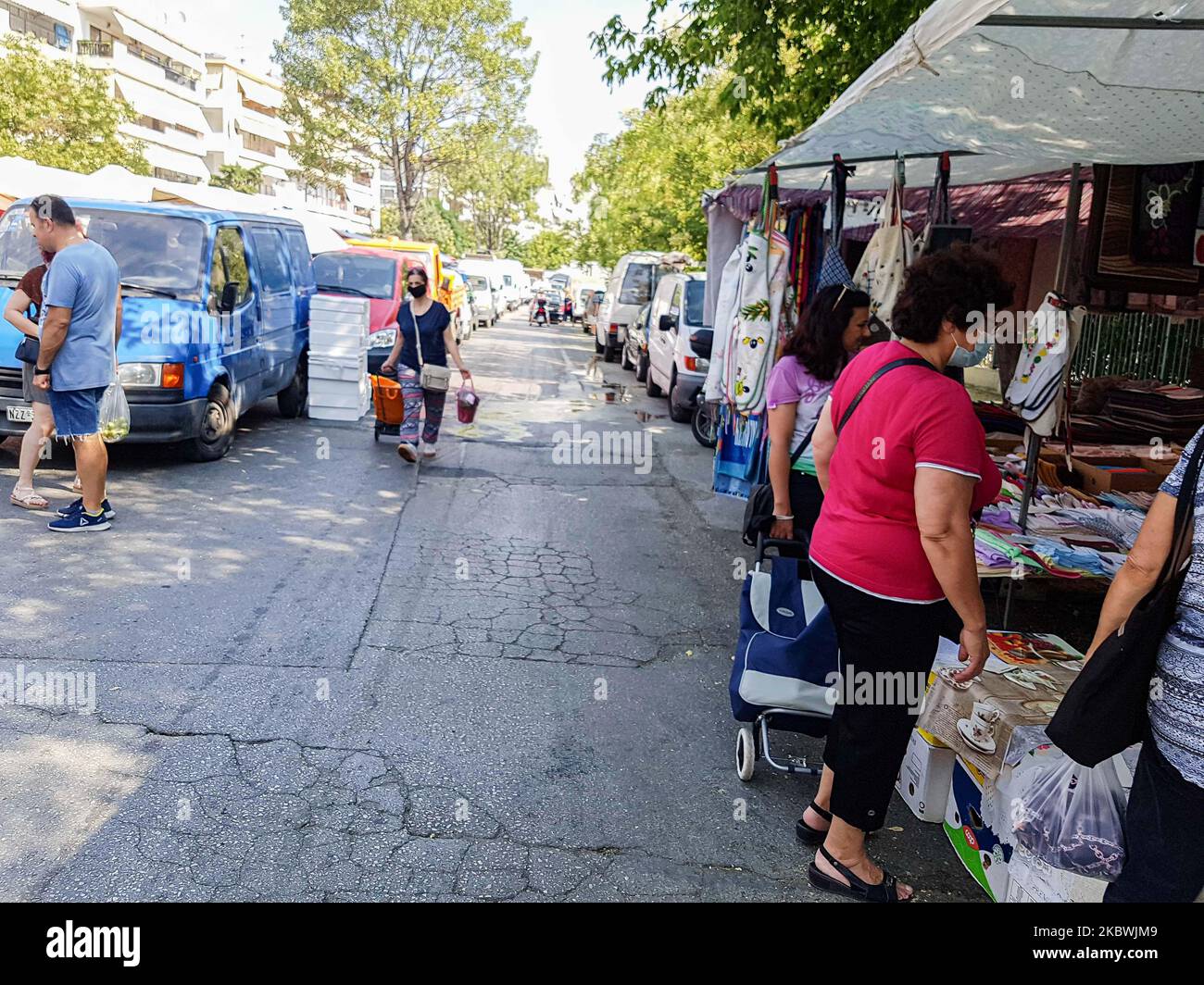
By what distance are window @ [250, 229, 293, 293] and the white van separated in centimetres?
1026

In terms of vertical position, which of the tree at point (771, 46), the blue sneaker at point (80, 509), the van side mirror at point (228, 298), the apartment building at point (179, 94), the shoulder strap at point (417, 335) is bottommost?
the blue sneaker at point (80, 509)

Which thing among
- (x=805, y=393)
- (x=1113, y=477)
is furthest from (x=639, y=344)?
(x=805, y=393)

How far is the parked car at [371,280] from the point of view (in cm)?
1319

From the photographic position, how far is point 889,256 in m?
5.43

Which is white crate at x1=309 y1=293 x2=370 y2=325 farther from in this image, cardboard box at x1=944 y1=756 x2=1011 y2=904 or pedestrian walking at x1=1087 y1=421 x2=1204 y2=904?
pedestrian walking at x1=1087 y1=421 x2=1204 y2=904

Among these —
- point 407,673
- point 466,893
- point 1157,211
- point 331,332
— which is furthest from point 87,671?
point 331,332

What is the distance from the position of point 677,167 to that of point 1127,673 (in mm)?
19438

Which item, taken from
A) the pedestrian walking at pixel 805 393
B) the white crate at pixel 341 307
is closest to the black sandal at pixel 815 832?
the pedestrian walking at pixel 805 393

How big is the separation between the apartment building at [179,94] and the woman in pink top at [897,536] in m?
34.2

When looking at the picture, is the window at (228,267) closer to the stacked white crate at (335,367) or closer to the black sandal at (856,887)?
the stacked white crate at (335,367)

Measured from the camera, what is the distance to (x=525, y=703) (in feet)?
14.7

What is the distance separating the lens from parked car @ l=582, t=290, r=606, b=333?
96.8 feet

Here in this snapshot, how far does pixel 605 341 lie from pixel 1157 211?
1811 centimetres
